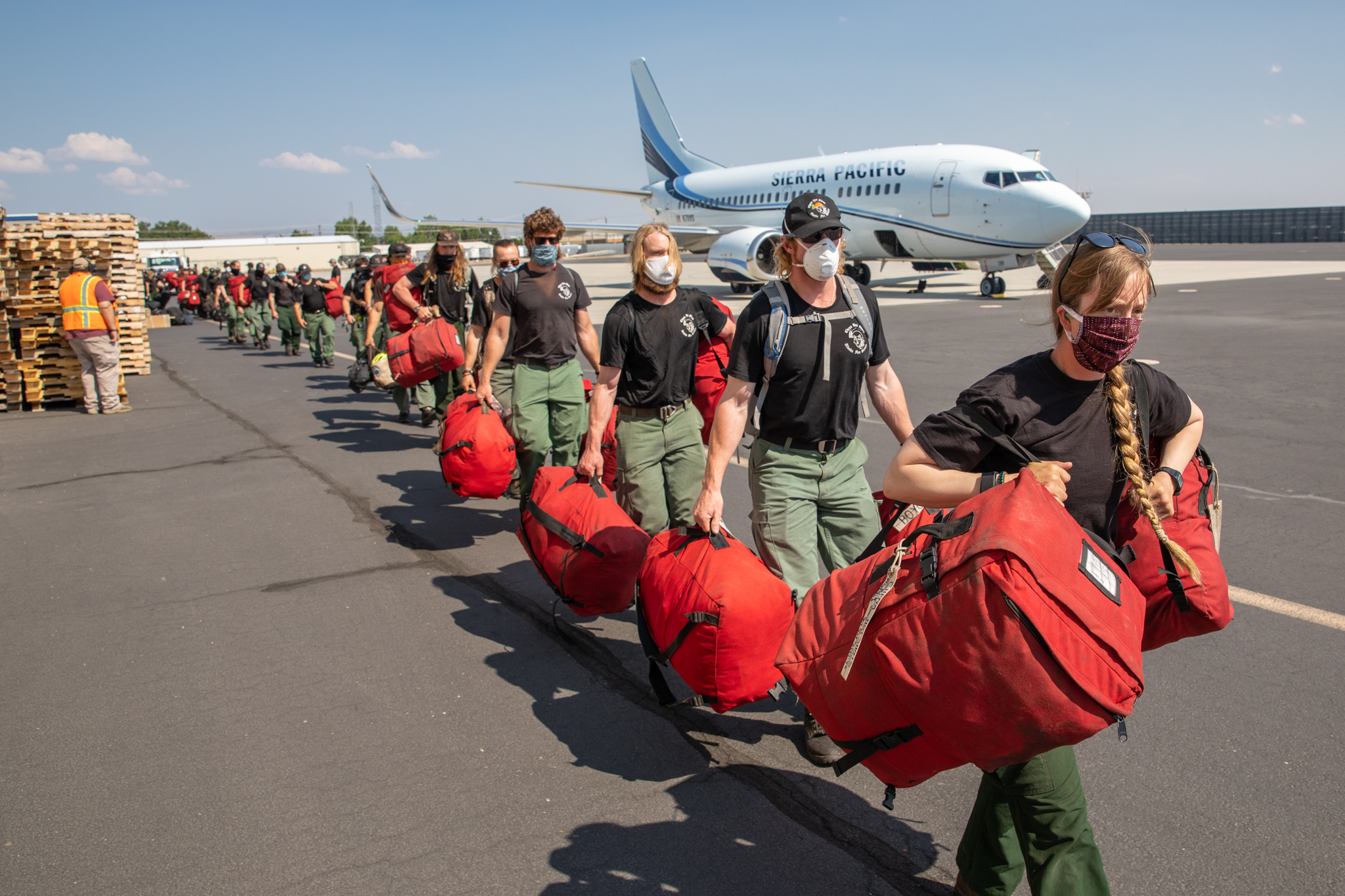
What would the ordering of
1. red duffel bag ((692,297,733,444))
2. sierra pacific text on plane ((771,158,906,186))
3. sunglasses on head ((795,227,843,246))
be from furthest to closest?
sierra pacific text on plane ((771,158,906,186))
red duffel bag ((692,297,733,444))
sunglasses on head ((795,227,843,246))

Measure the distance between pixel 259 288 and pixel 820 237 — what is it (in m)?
20.3

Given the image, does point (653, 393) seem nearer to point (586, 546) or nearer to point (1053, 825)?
point (586, 546)

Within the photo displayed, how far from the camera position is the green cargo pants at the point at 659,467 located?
4668 millimetres

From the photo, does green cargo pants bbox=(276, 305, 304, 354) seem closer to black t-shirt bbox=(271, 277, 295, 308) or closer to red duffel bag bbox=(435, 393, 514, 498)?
black t-shirt bbox=(271, 277, 295, 308)

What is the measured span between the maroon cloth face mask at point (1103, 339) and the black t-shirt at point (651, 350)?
2585 mm

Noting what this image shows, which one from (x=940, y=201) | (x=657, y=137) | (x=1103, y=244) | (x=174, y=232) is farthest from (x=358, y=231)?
(x=1103, y=244)

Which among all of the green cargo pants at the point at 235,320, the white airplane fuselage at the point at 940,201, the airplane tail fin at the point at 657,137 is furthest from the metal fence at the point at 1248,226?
the green cargo pants at the point at 235,320

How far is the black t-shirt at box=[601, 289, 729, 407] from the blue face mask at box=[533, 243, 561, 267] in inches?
54.0

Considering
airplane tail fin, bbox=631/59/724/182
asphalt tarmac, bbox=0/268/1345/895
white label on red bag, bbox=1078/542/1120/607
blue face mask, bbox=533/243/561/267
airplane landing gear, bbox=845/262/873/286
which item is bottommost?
asphalt tarmac, bbox=0/268/1345/895

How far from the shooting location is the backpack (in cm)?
349

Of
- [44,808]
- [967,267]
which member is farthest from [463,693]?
[967,267]

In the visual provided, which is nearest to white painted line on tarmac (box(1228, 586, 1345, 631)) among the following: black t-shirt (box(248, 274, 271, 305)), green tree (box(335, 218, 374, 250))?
black t-shirt (box(248, 274, 271, 305))

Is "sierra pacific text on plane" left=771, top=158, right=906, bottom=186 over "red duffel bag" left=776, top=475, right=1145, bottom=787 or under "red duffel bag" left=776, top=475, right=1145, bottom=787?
over

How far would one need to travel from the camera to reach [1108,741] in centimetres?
356
